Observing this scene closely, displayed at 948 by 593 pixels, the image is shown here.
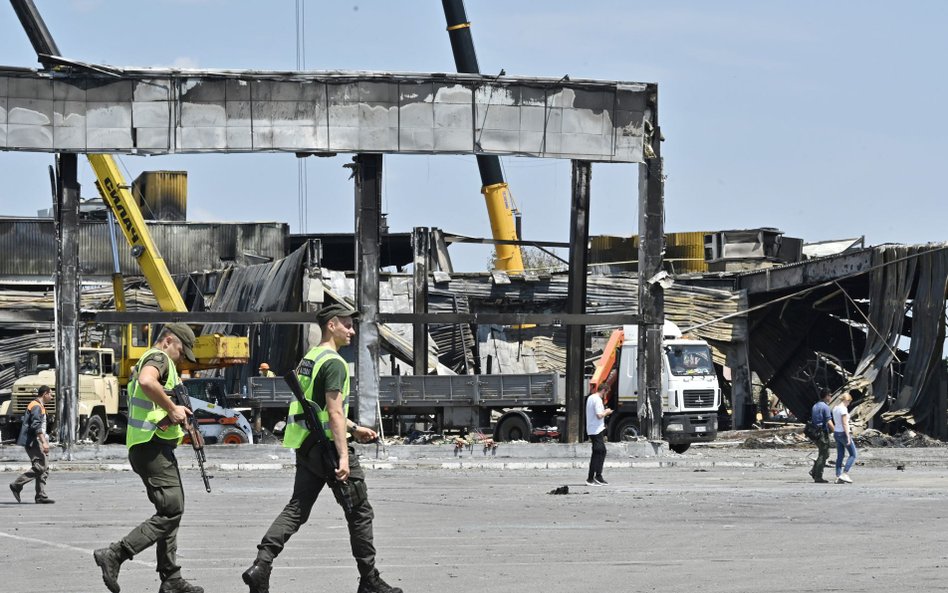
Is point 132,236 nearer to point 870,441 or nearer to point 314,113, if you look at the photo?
point 314,113

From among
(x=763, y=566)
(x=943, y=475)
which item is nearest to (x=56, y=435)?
(x=943, y=475)

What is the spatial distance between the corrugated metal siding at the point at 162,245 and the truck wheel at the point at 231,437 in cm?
2666

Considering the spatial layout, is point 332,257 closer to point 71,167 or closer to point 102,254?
point 102,254

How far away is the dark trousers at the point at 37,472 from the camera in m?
17.7

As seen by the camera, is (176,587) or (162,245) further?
(162,245)

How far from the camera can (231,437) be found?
109ft

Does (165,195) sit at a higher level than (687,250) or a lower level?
higher

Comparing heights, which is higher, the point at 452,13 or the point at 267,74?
the point at 452,13

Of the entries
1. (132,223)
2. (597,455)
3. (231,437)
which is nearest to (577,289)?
(231,437)

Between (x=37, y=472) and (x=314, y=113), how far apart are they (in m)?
13.5

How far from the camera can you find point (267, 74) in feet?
96.3

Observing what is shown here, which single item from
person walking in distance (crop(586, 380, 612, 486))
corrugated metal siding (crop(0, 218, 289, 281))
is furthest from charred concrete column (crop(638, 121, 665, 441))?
corrugated metal siding (crop(0, 218, 289, 281))

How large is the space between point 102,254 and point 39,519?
153 feet

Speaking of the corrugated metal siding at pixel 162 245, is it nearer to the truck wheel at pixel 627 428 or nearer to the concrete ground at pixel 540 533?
the truck wheel at pixel 627 428
